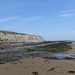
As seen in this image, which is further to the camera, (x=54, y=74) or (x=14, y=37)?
(x=14, y=37)

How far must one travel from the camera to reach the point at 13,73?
269 inches

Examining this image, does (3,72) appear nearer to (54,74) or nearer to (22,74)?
(22,74)

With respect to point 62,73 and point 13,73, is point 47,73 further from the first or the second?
point 13,73

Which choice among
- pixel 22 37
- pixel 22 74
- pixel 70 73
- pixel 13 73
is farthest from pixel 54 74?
pixel 22 37

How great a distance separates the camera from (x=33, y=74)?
6.51 meters

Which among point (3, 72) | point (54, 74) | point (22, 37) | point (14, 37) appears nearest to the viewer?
point (54, 74)

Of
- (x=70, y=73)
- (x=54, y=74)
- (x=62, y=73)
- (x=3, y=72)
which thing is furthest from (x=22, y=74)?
(x=70, y=73)

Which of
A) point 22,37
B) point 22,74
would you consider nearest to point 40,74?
point 22,74

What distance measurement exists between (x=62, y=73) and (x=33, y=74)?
1487 millimetres

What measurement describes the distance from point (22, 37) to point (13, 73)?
14384cm

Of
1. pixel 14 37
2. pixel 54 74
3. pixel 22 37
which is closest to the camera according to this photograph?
pixel 54 74

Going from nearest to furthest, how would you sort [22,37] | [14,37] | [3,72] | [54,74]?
[54,74] < [3,72] < [14,37] < [22,37]

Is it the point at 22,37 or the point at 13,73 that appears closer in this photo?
the point at 13,73

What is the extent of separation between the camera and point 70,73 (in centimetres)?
661
